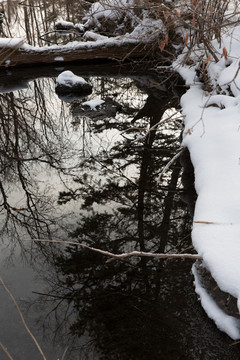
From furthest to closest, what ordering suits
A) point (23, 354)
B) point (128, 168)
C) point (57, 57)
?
point (57, 57) < point (128, 168) < point (23, 354)

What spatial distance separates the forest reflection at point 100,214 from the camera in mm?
3250

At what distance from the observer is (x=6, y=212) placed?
194 inches

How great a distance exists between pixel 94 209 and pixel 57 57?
7.64 m

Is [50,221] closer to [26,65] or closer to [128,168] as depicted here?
[128,168]

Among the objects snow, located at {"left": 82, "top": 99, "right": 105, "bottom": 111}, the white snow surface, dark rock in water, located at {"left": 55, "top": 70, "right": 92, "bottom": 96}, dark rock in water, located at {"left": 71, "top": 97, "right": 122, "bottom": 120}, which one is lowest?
the white snow surface

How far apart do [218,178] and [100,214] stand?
1757mm

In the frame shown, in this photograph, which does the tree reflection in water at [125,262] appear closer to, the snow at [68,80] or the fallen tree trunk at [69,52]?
the snow at [68,80]

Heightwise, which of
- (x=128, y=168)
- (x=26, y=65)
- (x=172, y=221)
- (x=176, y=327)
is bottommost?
(x=176, y=327)

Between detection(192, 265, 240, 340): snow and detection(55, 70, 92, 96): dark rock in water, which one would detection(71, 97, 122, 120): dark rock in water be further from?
detection(192, 265, 240, 340): snow

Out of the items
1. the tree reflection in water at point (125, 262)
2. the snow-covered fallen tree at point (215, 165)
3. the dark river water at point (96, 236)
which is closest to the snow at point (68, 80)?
the dark river water at point (96, 236)

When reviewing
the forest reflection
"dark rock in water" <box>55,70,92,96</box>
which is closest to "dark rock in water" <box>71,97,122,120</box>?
the forest reflection

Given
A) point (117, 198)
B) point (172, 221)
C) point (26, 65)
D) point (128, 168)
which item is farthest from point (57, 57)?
point (172, 221)

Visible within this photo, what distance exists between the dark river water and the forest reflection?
0.01 meters

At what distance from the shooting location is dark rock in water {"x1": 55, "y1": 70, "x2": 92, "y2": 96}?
9172 millimetres
